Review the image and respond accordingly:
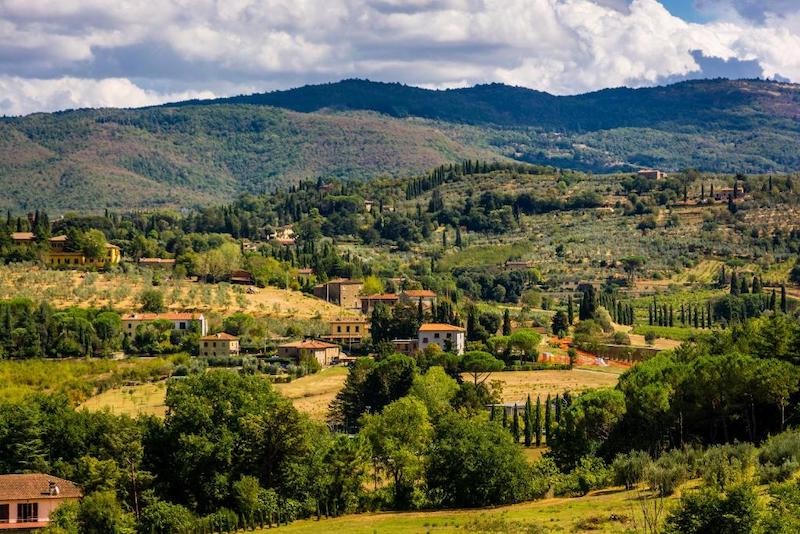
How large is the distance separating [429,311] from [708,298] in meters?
37.0

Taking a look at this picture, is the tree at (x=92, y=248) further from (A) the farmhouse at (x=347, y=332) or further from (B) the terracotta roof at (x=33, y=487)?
(B) the terracotta roof at (x=33, y=487)

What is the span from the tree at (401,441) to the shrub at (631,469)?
8631 millimetres

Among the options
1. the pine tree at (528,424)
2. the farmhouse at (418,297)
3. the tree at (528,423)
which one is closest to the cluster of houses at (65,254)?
the farmhouse at (418,297)

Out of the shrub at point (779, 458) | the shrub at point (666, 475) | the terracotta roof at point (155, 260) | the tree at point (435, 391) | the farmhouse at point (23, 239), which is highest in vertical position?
the farmhouse at point (23, 239)

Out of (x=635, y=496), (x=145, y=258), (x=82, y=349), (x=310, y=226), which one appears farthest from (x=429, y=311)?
(x=310, y=226)

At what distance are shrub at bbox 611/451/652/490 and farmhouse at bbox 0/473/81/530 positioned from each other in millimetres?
21497

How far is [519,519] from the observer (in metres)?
47.5

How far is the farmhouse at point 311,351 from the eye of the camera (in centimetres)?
9750

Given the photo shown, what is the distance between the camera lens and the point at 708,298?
136 m

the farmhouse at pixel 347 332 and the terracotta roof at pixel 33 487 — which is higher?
the terracotta roof at pixel 33 487

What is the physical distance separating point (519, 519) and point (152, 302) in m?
69.2

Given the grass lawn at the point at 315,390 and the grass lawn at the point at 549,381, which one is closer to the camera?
the grass lawn at the point at 315,390

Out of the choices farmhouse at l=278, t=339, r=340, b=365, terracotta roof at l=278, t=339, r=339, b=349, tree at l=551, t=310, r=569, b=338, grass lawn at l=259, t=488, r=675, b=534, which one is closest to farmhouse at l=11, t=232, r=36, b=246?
terracotta roof at l=278, t=339, r=339, b=349

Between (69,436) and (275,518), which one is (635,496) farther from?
(69,436)
